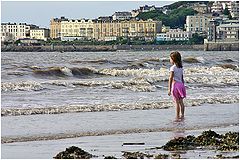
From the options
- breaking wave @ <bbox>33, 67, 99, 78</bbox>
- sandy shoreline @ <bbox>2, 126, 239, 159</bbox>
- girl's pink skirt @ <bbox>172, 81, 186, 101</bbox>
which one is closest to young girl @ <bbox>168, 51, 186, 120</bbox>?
girl's pink skirt @ <bbox>172, 81, 186, 101</bbox>

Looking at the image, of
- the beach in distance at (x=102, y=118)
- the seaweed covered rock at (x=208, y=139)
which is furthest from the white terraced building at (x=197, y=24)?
the seaweed covered rock at (x=208, y=139)

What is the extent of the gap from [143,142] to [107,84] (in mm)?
12342

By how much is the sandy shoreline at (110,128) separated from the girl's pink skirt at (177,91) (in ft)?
1.33

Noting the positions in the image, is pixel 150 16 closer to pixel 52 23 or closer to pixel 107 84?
→ pixel 52 23

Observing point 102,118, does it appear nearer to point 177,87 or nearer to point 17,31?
point 177,87

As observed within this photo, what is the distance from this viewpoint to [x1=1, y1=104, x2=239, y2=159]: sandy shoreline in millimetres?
8797

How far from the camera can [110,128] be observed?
11.2m

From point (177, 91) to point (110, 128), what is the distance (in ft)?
6.62

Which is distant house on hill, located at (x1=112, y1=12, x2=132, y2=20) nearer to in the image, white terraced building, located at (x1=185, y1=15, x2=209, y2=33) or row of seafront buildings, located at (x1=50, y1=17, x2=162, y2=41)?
row of seafront buildings, located at (x1=50, y1=17, x2=162, y2=41)

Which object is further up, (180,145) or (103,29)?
(103,29)

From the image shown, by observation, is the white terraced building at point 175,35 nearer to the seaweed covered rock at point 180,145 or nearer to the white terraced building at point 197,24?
the white terraced building at point 197,24

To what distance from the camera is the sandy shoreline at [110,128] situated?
8.80 meters

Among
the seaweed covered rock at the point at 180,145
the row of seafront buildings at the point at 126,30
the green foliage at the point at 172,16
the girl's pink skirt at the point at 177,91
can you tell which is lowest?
the seaweed covered rock at the point at 180,145

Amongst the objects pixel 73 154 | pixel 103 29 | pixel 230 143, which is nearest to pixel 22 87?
pixel 230 143
